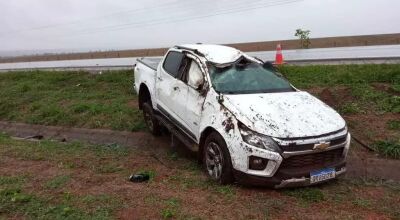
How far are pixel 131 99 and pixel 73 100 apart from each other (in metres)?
2.06

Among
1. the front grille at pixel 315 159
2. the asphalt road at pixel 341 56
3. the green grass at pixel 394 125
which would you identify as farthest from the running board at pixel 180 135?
the asphalt road at pixel 341 56

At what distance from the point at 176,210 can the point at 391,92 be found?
21.8 feet

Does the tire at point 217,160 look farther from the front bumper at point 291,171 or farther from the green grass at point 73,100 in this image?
the green grass at point 73,100

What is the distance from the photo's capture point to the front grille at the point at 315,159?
569 cm

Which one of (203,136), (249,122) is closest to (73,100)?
(203,136)

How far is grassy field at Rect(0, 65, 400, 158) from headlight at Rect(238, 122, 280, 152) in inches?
116

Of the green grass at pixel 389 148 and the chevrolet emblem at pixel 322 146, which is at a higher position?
the chevrolet emblem at pixel 322 146

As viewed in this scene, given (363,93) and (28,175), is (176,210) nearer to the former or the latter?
(28,175)

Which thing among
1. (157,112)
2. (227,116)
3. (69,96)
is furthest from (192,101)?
(69,96)

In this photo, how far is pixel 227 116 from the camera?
Answer: 6.07 metres

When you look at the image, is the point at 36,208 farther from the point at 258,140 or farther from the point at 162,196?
the point at 258,140

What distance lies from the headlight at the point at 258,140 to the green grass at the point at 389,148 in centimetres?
292

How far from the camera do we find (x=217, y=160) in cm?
621

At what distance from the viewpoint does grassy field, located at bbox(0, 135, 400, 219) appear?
5238mm
